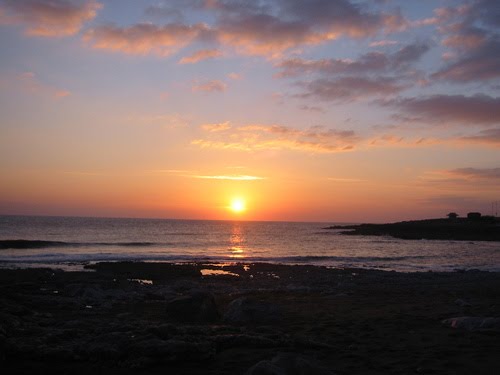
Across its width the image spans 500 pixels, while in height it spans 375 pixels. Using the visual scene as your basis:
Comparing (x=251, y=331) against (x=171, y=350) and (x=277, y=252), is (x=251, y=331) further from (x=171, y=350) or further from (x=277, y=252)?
(x=277, y=252)

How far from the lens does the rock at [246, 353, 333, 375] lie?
245 inches

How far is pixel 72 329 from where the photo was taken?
939cm

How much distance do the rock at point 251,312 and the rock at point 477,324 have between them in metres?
4.25

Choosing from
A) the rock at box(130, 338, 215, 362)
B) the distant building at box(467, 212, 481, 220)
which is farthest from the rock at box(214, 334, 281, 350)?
the distant building at box(467, 212, 481, 220)

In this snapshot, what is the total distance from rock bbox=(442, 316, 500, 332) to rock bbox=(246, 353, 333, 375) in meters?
5.18

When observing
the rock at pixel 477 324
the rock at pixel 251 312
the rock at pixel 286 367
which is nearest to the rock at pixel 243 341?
the rock at pixel 286 367

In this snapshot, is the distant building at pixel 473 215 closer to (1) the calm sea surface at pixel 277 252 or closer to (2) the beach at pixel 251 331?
(1) the calm sea surface at pixel 277 252

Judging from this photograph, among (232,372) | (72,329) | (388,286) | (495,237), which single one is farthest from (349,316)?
(495,237)

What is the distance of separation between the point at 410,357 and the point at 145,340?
4741 mm

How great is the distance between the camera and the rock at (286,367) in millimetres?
6215

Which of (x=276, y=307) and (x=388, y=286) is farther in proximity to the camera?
(x=388, y=286)

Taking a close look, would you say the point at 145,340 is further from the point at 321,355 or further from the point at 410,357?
the point at 410,357

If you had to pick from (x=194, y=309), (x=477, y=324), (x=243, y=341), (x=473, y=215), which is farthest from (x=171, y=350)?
(x=473, y=215)

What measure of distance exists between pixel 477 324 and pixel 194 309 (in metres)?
6.65
